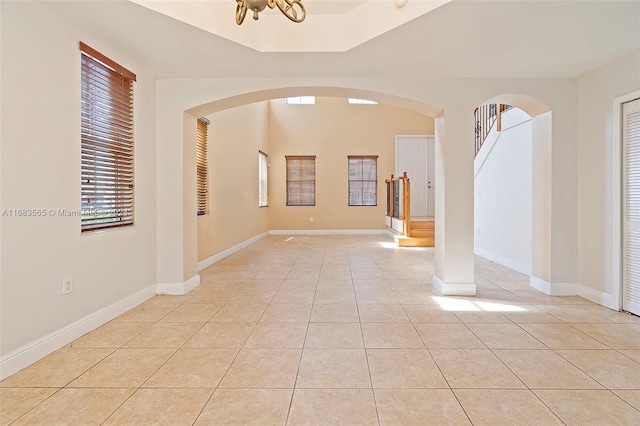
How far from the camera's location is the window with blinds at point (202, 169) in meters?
5.17

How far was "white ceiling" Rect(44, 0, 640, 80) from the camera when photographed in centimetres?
247

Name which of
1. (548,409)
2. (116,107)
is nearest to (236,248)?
(116,107)

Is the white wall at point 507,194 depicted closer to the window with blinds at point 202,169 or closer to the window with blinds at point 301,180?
the window with blinds at point 202,169

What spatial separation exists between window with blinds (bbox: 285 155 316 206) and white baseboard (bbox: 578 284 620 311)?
23.9ft

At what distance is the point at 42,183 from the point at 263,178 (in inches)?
297

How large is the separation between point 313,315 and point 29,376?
206 centimetres

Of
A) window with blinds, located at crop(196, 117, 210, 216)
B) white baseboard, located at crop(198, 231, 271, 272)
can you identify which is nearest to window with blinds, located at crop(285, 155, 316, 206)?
white baseboard, located at crop(198, 231, 271, 272)

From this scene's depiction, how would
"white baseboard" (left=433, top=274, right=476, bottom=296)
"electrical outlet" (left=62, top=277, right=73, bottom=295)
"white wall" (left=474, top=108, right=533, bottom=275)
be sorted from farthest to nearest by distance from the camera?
1. "white wall" (left=474, top=108, right=533, bottom=275)
2. "white baseboard" (left=433, top=274, right=476, bottom=296)
3. "electrical outlet" (left=62, top=277, right=73, bottom=295)

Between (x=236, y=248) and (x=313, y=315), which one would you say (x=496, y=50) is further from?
(x=236, y=248)

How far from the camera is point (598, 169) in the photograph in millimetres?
3604

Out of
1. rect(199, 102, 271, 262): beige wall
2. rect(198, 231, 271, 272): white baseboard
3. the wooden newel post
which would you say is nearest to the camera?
rect(198, 231, 271, 272): white baseboard

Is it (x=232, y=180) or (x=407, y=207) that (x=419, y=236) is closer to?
(x=407, y=207)

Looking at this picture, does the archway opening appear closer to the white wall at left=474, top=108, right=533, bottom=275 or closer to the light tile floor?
the white wall at left=474, top=108, right=533, bottom=275

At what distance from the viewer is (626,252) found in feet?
→ 10.8
